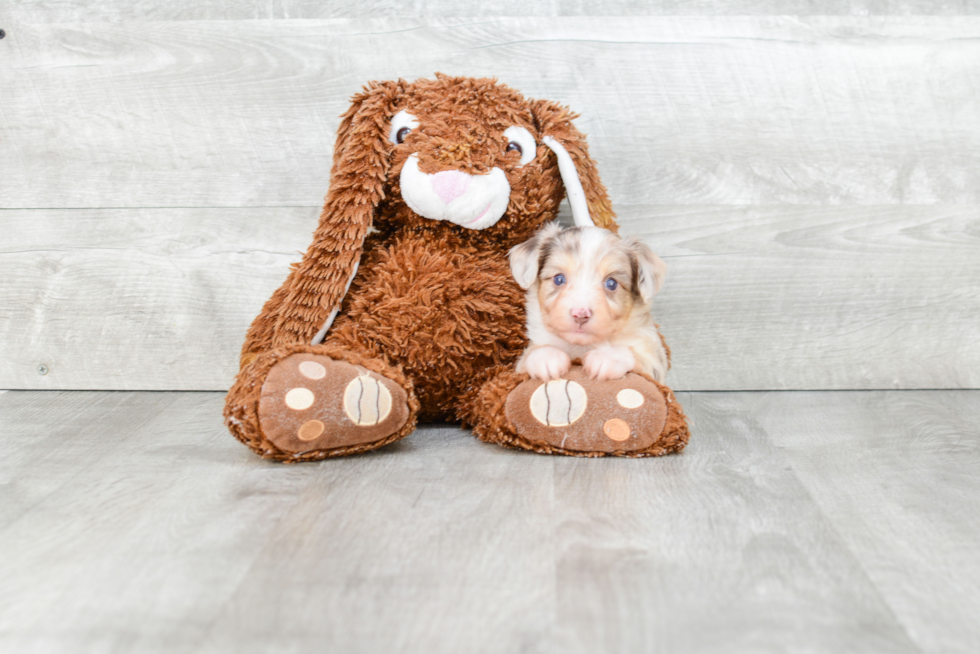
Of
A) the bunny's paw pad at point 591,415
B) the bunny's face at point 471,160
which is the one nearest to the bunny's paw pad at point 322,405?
the bunny's paw pad at point 591,415

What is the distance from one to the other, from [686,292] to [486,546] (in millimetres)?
1011

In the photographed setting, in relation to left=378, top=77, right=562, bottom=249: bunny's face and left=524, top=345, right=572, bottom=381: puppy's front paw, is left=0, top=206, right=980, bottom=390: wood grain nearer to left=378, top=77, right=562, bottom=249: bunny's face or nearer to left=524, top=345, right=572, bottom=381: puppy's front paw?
left=378, top=77, right=562, bottom=249: bunny's face

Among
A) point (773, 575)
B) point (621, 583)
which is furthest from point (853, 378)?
point (621, 583)

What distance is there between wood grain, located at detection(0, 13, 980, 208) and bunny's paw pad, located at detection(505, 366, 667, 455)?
0.62 m

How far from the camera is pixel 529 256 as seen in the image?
4.49 feet

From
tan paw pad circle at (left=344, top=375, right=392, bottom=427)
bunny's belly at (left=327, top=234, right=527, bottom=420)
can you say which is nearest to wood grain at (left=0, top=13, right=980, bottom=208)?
bunny's belly at (left=327, top=234, right=527, bottom=420)

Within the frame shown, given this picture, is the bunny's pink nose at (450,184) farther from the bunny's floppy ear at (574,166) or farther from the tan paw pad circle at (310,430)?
the tan paw pad circle at (310,430)

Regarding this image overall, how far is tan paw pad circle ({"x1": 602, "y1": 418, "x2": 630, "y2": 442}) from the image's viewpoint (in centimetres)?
128

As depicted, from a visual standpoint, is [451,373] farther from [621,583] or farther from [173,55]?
[173,55]

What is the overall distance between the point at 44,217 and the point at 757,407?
163cm

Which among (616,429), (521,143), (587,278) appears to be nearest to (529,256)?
(587,278)

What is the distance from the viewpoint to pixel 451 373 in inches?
56.9


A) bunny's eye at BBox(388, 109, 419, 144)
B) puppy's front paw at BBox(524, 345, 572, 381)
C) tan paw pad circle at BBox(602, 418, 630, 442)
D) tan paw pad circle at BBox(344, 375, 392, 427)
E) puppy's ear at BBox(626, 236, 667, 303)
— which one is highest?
bunny's eye at BBox(388, 109, 419, 144)

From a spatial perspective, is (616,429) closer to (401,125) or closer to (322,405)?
(322,405)
